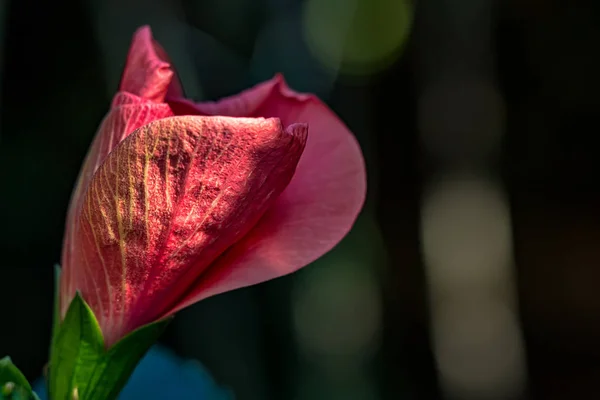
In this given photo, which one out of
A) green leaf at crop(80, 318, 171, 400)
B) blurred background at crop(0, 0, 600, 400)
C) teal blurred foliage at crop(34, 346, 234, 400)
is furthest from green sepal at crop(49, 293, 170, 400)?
blurred background at crop(0, 0, 600, 400)

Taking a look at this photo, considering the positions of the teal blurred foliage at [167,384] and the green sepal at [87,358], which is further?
the teal blurred foliage at [167,384]

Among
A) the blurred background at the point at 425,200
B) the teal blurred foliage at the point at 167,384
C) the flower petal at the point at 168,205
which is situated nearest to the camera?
the flower petal at the point at 168,205

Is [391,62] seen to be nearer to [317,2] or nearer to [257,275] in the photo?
[317,2]

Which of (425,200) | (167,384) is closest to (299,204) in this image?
(167,384)

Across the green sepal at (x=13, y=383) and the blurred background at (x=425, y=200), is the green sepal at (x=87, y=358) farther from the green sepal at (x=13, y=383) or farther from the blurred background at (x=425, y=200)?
the blurred background at (x=425, y=200)

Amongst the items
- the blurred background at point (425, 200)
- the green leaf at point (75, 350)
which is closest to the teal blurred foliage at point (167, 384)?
the green leaf at point (75, 350)

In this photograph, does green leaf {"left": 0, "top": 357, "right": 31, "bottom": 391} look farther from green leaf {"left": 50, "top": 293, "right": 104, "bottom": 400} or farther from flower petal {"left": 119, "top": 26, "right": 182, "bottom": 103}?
flower petal {"left": 119, "top": 26, "right": 182, "bottom": 103}

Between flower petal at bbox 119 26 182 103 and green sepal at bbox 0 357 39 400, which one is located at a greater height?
flower petal at bbox 119 26 182 103
